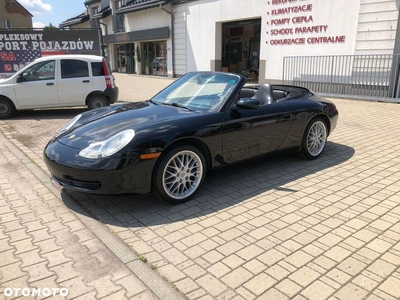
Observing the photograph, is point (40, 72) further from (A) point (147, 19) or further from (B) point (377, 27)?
(A) point (147, 19)

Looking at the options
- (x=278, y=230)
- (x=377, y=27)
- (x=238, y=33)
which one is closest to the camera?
(x=278, y=230)

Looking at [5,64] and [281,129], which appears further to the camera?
[5,64]

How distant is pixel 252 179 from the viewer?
4.48 metres

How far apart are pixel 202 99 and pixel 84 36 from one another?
10.4 m

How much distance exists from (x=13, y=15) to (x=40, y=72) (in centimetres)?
4970

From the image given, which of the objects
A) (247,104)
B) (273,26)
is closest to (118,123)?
(247,104)

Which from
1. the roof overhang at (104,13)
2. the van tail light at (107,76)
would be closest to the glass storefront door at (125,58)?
the roof overhang at (104,13)

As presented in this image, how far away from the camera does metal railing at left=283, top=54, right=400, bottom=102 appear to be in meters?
11.1

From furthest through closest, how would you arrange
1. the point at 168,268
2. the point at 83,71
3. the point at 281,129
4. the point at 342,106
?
1. the point at 342,106
2. the point at 83,71
3. the point at 281,129
4. the point at 168,268

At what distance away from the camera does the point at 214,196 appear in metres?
3.93

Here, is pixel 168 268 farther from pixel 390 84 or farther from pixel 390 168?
pixel 390 84

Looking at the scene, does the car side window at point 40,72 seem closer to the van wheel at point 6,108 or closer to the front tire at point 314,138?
the van wheel at point 6,108

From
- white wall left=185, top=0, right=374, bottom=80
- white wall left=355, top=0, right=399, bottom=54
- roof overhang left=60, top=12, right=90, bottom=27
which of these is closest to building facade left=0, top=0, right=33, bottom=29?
roof overhang left=60, top=12, right=90, bottom=27

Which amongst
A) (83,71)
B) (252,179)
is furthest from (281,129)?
(83,71)
